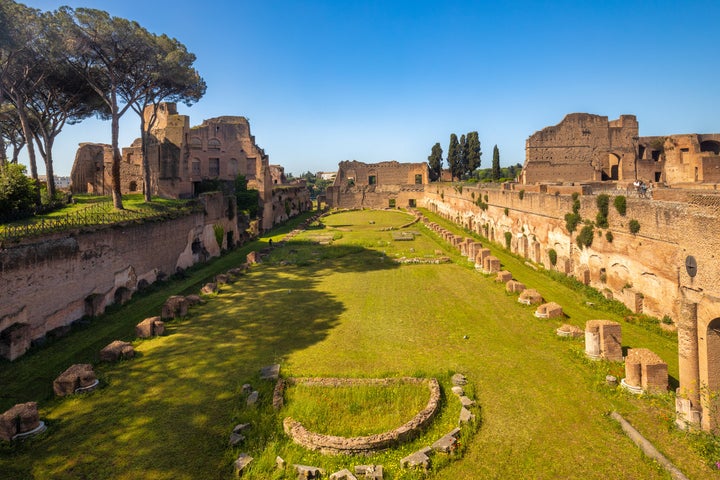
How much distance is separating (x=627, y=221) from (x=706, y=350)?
655 centimetres

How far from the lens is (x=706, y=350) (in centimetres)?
576

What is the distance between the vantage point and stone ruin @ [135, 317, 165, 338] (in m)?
9.70

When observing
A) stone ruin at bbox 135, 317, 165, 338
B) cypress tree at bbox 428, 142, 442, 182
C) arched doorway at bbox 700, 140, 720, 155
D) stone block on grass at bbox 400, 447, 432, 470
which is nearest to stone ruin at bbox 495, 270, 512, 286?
stone block on grass at bbox 400, 447, 432, 470

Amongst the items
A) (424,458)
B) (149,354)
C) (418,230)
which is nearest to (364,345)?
(424,458)

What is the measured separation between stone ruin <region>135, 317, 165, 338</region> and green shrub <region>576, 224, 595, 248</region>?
39.5ft

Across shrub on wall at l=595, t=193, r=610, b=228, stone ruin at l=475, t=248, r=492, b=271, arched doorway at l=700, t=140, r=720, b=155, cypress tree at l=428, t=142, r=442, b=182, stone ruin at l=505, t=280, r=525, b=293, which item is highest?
cypress tree at l=428, t=142, r=442, b=182

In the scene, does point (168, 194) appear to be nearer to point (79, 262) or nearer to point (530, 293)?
point (79, 262)

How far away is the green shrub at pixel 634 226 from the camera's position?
1098cm

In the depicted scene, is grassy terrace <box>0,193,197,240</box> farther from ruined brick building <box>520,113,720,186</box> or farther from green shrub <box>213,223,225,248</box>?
ruined brick building <box>520,113,720,186</box>

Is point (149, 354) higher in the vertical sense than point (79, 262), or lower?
lower

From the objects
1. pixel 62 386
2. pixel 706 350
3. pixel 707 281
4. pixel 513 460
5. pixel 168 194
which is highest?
pixel 168 194

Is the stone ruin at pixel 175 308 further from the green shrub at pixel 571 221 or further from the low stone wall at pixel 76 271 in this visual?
the green shrub at pixel 571 221

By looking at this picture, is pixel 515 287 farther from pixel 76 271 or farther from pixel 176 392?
pixel 76 271

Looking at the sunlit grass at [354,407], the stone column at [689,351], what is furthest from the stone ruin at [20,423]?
the stone column at [689,351]
